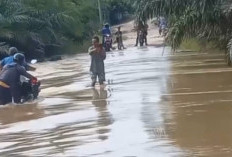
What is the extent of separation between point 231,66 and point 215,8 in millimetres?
2365

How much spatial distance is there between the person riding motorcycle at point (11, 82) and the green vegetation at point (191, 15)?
3801 millimetres

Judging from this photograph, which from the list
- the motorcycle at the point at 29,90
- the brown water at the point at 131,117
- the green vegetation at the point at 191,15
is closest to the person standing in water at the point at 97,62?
the brown water at the point at 131,117

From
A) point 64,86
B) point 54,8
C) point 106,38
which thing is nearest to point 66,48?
point 54,8

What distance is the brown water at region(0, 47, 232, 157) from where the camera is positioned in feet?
28.6

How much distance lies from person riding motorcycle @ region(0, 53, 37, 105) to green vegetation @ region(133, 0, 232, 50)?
380 centimetres

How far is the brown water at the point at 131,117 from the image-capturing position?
8.72m

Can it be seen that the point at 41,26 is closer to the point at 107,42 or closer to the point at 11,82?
the point at 107,42

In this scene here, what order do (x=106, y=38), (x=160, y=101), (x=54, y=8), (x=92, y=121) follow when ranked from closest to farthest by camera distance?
(x=92, y=121)
(x=160, y=101)
(x=106, y=38)
(x=54, y=8)

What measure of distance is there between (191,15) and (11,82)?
4.82m

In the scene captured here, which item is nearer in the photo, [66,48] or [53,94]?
[53,94]

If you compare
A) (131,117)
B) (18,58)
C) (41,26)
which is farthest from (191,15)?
(41,26)

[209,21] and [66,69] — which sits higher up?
[209,21]

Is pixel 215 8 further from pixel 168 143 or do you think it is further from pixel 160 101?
pixel 168 143

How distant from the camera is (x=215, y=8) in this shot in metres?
16.5
